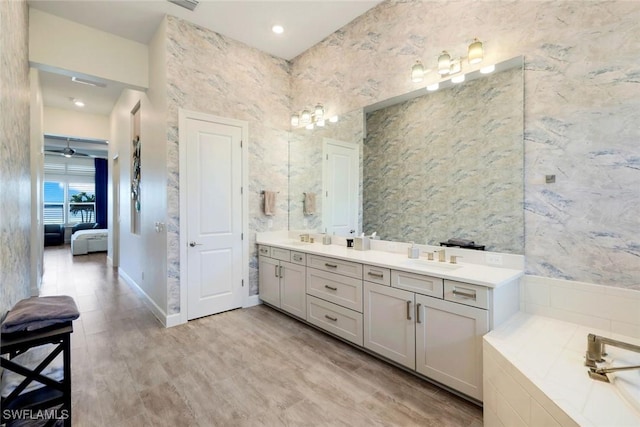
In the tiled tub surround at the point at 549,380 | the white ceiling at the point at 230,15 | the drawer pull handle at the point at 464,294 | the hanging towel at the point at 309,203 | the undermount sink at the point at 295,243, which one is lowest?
the tiled tub surround at the point at 549,380

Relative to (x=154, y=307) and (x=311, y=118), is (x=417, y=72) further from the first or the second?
(x=154, y=307)

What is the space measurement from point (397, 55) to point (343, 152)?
119cm

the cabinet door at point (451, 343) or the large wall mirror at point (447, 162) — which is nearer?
the cabinet door at point (451, 343)

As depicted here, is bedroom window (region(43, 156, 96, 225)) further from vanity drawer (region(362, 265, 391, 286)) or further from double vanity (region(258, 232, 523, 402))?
vanity drawer (region(362, 265, 391, 286))

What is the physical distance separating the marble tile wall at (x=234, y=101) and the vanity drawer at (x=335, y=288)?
1.20 meters

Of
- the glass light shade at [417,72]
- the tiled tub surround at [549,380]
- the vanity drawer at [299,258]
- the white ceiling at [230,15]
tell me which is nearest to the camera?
the tiled tub surround at [549,380]

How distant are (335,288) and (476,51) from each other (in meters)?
2.36

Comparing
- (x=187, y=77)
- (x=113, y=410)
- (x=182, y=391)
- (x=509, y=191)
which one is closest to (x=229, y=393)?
(x=182, y=391)

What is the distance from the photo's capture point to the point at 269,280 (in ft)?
12.8

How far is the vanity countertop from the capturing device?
1.99m

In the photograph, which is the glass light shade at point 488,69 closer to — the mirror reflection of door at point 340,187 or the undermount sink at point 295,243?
the mirror reflection of door at point 340,187

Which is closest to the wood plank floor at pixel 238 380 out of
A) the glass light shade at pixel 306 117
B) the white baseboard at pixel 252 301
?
the white baseboard at pixel 252 301

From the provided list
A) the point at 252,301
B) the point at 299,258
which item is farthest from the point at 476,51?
the point at 252,301

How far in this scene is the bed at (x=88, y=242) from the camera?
820 cm
